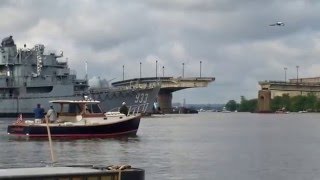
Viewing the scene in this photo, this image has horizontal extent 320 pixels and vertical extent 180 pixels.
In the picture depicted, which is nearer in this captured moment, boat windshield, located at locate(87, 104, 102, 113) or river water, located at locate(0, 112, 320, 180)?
river water, located at locate(0, 112, 320, 180)

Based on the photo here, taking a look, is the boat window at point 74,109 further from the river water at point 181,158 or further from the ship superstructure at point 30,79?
the ship superstructure at point 30,79

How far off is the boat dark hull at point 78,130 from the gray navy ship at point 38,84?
76485mm

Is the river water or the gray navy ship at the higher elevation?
the gray navy ship

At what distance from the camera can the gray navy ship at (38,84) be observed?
134 m

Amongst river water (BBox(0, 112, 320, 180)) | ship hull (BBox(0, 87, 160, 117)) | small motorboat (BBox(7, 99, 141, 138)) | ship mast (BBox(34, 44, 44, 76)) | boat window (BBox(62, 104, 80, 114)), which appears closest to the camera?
river water (BBox(0, 112, 320, 180))

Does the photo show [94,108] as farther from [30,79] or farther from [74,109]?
[30,79]

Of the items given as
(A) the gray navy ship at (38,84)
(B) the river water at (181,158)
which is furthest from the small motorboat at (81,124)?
(A) the gray navy ship at (38,84)

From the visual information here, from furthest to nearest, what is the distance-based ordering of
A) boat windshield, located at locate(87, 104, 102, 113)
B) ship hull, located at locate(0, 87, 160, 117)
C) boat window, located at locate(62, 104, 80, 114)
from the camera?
1. ship hull, located at locate(0, 87, 160, 117)
2. boat windshield, located at locate(87, 104, 102, 113)
3. boat window, located at locate(62, 104, 80, 114)

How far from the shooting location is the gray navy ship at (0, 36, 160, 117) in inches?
5276

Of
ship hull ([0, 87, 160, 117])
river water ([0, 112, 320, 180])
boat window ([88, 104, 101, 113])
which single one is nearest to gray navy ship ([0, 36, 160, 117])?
ship hull ([0, 87, 160, 117])

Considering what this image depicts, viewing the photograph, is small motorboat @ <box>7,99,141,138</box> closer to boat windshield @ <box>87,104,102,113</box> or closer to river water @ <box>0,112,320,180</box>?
boat windshield @ <box>87,104,102,113</box>

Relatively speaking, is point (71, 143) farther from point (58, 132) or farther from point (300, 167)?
point (300, 167)

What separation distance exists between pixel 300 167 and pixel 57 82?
104317 millimetres

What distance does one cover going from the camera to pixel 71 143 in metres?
48.3
